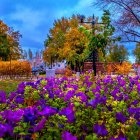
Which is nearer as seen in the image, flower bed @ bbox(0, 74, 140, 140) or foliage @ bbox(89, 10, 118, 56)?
flower bed @ bbox(0, 74, 140, 140)

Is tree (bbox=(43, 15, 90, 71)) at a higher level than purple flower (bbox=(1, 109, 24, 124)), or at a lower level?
higher

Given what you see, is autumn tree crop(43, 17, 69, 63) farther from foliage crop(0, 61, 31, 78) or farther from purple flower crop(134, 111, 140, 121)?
purple flower crop(134, 111, 140, 121)

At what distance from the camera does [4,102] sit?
170 inches

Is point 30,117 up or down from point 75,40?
down

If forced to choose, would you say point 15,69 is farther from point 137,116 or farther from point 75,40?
point 137,116

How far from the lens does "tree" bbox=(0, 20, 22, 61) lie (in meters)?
55.9

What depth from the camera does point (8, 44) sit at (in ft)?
190

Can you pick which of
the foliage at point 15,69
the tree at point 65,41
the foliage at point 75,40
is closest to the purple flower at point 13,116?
the foliage at point 75,40

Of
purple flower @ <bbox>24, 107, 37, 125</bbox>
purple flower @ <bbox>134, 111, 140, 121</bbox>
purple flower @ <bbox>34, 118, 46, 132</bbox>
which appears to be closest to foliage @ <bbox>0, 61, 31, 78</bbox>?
purple flower @ <bbox>134, 111, 140, 121</bbox>

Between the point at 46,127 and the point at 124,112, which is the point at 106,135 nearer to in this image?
the point at 46,127

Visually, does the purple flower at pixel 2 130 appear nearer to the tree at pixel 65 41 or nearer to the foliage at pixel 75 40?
the foliage at pixel 75 40

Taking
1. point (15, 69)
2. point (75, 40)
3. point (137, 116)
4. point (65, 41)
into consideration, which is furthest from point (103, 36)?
point (65, 41)

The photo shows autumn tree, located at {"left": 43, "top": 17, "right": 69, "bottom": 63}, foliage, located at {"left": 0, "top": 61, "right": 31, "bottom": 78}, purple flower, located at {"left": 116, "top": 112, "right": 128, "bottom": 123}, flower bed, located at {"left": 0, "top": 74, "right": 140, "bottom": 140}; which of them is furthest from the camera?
autumn tree, located at {"left": 43, "top": 17, "right": 69, "bottom": 63}

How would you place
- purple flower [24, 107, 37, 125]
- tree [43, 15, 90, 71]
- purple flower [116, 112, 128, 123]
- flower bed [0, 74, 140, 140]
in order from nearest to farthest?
flower bed [0, 74, 140, 140], purple flower [24, 107, 37, 125], purple flower [116, 112, 128, 123], tree [43, 15, 90, 71]
